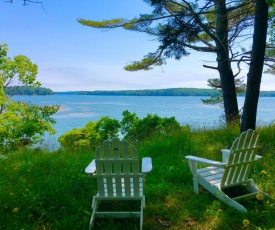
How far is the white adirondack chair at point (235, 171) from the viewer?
2715 millimetres

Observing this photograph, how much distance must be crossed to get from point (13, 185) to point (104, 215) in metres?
1.29

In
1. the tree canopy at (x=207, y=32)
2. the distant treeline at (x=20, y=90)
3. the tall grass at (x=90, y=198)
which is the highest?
the tree canopy at (x=207, y=32)

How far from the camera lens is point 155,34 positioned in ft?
30.9

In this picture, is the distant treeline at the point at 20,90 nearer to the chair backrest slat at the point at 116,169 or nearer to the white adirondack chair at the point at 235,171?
the chair backrest slat at the point at 116,169

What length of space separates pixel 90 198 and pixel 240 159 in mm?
1635

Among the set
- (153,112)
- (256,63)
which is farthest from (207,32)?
(153,112)

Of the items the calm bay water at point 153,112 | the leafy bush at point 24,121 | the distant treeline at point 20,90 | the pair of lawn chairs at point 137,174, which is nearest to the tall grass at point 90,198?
the pair of lawn chairs at point 137,174

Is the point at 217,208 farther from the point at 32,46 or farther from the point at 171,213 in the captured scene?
the point at 32,46

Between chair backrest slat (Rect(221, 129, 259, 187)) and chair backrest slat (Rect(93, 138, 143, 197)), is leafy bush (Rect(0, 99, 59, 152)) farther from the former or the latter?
chair backrest slat (Rect(221, 129, 259, 187))

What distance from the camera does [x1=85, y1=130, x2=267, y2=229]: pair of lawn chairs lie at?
8.40ft

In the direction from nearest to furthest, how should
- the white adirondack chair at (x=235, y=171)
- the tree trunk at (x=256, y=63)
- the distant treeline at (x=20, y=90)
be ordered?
the white adirondack chair at (x=235, y=171) < the tree trunk at (x=256, y=63) < the distant treeline at (x=20, y=90)

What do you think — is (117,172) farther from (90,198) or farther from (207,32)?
(207,32)

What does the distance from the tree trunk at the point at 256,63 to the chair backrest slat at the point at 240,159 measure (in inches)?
73.4

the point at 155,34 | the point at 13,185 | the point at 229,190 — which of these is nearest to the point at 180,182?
the point at 229,190
